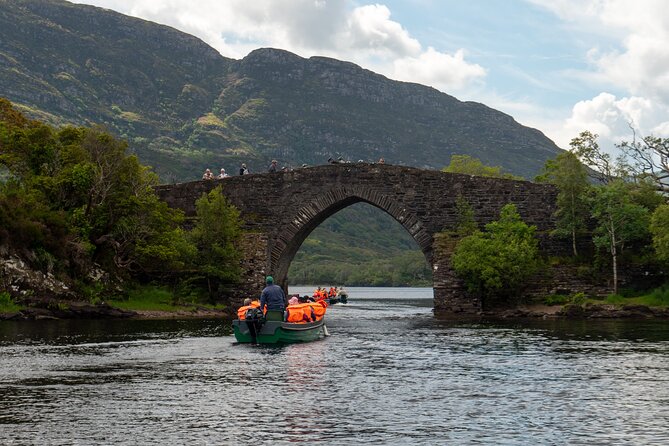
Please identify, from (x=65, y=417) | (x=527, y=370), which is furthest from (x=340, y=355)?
(x=65, y=417)

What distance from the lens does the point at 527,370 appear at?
979 inches

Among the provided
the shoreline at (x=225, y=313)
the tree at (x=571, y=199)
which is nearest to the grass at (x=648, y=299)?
the shoreline at (x=225, y=313)

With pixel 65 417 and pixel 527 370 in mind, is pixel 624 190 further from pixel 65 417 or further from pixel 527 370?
pixel 65 417

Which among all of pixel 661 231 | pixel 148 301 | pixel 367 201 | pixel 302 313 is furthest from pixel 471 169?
pixel 302 313

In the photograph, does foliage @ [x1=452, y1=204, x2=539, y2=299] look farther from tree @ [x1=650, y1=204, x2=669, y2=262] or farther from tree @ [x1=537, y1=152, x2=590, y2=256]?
tree @ [x1=650, y1=204, x2=669, y2=262]

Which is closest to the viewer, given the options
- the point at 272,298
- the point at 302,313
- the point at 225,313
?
the point at 272,298

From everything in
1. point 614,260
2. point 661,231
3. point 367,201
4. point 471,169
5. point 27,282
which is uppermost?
point 471,169

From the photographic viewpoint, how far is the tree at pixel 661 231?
5022cm

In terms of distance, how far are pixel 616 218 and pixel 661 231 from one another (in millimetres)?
3842

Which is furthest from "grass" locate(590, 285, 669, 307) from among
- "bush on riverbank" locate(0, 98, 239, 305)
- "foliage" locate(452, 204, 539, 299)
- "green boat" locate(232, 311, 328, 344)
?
"green boat" locate(232, 311, 328, 344)

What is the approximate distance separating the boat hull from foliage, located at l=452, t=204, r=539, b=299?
1976cm

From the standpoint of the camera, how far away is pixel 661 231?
51.0m

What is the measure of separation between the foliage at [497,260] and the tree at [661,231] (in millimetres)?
7174

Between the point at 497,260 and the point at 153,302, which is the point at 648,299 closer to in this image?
the point at 497,260
